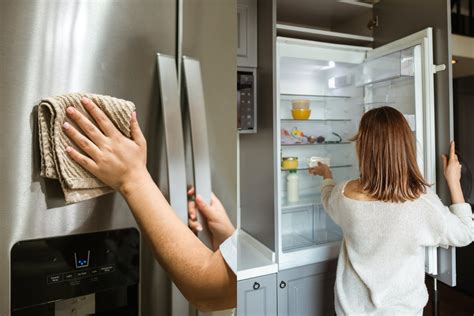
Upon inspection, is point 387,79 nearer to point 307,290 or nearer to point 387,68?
point 387,68

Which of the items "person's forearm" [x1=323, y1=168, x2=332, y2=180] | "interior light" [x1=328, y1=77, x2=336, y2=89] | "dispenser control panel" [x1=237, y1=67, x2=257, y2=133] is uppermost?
"interior light" [x1=328, y1=77, x2=336, y2=89]

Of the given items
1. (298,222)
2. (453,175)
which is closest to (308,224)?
(298,222)

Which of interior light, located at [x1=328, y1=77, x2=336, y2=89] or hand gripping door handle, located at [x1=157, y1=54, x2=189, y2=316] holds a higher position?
interior light, located at [x1=328, y1=77, x2=336, y2=89]

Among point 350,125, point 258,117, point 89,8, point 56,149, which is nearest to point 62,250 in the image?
point 56,149

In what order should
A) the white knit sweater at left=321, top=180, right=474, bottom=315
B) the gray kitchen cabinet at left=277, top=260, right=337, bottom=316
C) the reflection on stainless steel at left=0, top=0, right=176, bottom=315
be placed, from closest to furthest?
the reflection on stainless steel at left=0, top=0, right=176, bottom=315 < the white knit sweater at left=321, top=180, right=474, bottom=315 < the gray kitchen cabinet at left=277, top=260, right=337, bottom=316

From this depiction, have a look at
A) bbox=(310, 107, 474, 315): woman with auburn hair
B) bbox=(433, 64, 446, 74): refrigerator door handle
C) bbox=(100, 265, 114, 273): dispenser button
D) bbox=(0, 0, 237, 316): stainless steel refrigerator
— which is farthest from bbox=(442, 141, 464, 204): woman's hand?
Answer: bbox=(100, 265, 114, 273): dispenser button

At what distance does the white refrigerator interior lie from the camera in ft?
2.28

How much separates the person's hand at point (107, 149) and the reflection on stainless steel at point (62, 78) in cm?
2

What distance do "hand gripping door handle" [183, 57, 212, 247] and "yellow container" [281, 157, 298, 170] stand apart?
745 millimetres

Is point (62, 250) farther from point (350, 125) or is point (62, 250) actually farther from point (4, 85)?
point (350, 125)

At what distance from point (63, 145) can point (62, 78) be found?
57 mm

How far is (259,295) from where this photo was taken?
739mm

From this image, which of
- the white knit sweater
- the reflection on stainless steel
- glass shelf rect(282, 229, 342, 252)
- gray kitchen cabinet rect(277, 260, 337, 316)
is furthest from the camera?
glass shelf rect(282, 229, 342, 252)

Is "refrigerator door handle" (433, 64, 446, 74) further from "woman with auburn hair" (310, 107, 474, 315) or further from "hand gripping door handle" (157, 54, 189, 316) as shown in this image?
"hand gripping door handle" (157, 54, 189, 316)
